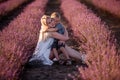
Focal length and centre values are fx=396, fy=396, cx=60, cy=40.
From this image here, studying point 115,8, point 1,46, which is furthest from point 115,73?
point 115,8

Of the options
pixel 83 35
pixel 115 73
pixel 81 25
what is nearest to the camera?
pixel 115 73

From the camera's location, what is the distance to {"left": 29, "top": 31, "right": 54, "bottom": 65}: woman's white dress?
782cm

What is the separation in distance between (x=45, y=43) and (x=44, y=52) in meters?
0.22

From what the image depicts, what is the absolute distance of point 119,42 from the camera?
33.4 feet

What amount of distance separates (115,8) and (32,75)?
1039cm

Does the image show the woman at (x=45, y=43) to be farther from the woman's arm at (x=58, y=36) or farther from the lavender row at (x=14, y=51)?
the lavender row at (x=14, y=51)

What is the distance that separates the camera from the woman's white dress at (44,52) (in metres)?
7.82

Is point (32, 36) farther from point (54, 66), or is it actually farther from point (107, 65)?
point (107, 65)

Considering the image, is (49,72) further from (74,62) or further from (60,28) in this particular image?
(60,28)

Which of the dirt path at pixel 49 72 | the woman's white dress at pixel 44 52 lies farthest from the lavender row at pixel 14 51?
the dirt path at pixel 49 72

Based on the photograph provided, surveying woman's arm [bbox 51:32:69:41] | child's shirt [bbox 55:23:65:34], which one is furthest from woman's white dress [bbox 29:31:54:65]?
child's shirt [bbox 55:23:65:34]

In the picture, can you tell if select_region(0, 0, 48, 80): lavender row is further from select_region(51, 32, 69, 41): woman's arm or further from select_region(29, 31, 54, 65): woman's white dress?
select_region(51, 32, 69, 41): woman's arm

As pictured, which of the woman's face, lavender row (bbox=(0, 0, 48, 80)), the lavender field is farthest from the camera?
the woman's face

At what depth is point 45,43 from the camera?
8016 millimetres
